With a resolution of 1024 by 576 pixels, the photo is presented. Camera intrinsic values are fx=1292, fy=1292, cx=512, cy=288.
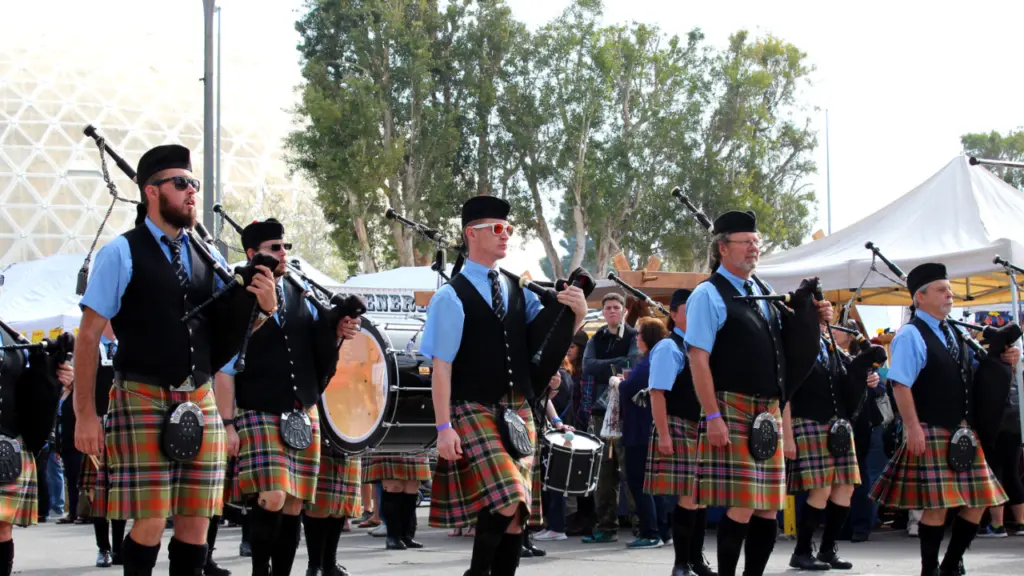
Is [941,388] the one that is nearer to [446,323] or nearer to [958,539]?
[958,539]

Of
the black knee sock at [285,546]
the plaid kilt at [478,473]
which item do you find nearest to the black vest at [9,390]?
the black knee sock at [285,546]

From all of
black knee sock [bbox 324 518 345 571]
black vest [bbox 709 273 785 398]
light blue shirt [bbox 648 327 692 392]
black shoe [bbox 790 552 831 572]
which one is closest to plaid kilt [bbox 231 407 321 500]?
black knee sock [bbox 324 518 345 571]

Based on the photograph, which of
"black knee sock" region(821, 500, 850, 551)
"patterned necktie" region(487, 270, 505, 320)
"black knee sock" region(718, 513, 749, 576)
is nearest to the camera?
"patterned necktie" region(487, 270, 505, 320)

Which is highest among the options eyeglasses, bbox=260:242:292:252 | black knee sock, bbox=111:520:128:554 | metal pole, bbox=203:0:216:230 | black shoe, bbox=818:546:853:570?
metal pole, bbox=203:0:216:230

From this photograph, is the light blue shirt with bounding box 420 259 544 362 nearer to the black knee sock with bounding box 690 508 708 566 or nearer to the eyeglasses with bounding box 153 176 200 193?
the eyeglasses with bounding box 153 176 200 193

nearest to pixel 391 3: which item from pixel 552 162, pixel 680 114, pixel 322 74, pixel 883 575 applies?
pixel 322 74

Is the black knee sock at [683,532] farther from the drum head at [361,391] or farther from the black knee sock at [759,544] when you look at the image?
the drum head at [361,391]

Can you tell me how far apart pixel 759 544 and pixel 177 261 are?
3.03 meters

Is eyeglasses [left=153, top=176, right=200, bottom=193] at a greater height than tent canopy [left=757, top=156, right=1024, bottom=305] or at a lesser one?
lesser

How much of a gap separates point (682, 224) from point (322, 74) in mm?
11237

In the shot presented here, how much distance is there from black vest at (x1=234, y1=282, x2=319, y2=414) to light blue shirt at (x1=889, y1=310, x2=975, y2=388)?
3.21m

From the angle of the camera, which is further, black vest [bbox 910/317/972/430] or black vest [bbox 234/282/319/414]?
black vest [bbox 910/317/972/430]

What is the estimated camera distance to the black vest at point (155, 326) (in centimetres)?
485

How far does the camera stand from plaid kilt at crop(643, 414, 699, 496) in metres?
8.05
